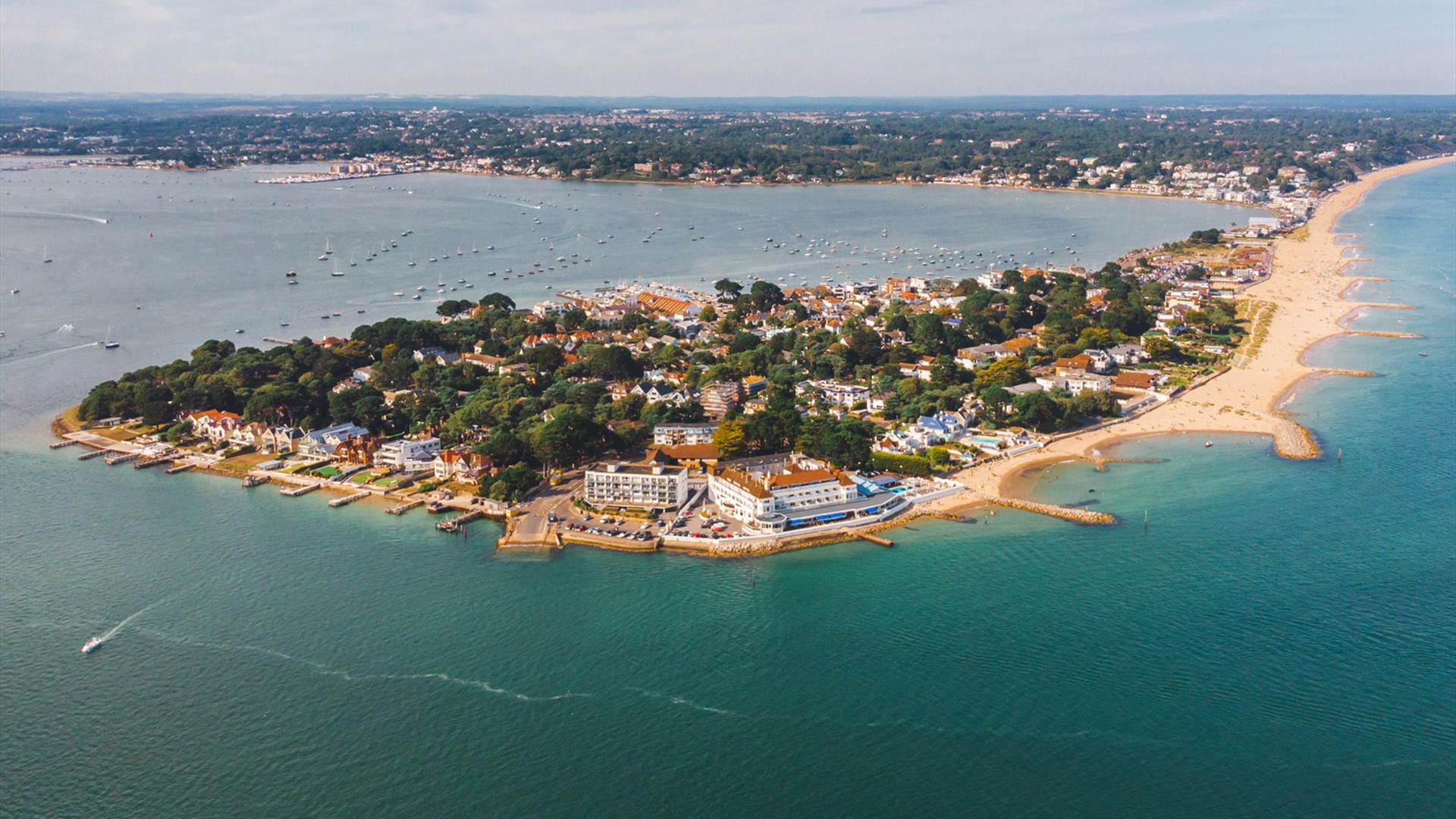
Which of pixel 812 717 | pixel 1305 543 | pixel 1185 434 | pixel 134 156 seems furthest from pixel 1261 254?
pixel 134 156

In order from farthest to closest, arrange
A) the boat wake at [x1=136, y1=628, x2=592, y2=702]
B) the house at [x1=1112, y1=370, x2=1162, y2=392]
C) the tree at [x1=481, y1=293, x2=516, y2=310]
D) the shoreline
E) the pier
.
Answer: the tree at [x1=481, y1=293, x2=516, y2=310] → the house at [x1=1112, y1=370, x2=1162, y2=392] → the shoreline → the pier → the boat wake at [x1=136, y1=628, x2=592, y2=702]

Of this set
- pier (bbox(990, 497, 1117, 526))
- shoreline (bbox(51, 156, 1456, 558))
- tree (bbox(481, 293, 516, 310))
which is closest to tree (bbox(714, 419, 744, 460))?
shoreline (bbox(51, 156, 1456, 558))

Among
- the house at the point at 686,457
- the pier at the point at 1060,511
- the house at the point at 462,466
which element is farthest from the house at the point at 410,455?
the pier at the point at 1060,511

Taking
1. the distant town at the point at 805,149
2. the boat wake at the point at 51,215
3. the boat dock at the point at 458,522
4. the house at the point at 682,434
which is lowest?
the boat dock at the point at 458,522

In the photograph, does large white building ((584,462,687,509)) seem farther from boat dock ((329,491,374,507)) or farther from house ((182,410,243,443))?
house ((182,410,243,443))

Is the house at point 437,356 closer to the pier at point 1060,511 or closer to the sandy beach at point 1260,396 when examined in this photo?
the sandy beach at point 1260,396

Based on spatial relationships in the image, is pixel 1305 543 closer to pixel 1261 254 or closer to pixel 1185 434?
pixel 1185 434
